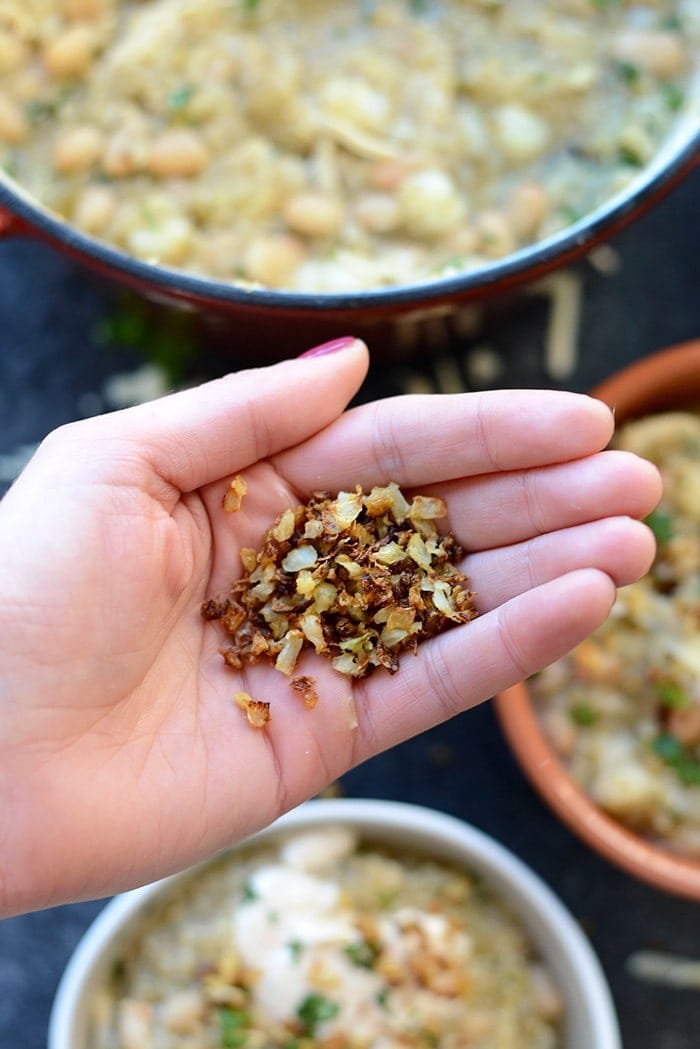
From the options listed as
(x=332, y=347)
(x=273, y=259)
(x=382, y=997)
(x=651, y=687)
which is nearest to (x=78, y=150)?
(x=273, y=259)

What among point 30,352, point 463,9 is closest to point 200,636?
point 30,352

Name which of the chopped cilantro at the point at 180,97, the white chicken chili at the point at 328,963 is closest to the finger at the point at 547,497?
the white chicken chili at the point at 328,963

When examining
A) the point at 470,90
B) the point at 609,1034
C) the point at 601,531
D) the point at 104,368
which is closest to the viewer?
the point at 601,531

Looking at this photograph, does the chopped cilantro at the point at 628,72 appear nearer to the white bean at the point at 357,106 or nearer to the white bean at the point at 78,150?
the white bean at the point at 357,106

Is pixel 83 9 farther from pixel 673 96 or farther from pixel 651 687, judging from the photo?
pixel 651 687

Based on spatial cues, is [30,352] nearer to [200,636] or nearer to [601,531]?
[200,636]

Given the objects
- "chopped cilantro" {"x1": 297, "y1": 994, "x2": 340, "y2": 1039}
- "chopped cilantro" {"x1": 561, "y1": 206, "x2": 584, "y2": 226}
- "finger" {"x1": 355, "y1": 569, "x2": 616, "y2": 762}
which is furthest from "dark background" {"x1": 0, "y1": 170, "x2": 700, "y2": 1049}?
"finger" {"x1": 355, "y1": 569, "x2": 616, "y2": 762}

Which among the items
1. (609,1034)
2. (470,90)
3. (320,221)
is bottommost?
(609,1034)
